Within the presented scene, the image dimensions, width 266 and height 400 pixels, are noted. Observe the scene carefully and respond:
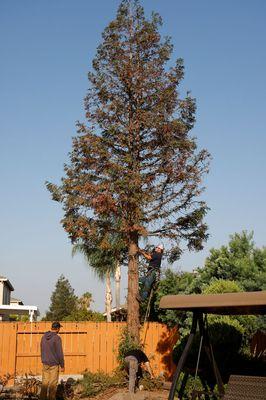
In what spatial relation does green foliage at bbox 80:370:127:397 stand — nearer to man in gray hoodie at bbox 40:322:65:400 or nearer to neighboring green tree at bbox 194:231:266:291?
man in gray hoodie at bbox 40:322:65:400

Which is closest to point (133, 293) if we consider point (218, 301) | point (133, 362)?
point (133, 362)

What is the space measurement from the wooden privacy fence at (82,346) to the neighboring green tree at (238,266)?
2945 mm

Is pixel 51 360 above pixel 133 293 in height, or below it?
below

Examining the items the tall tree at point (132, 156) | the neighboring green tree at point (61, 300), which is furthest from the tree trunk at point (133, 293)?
the neighboring green tree at point (61, 300)

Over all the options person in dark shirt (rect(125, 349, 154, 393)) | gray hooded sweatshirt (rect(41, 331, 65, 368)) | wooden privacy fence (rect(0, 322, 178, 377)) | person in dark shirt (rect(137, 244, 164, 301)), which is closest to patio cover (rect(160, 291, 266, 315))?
gray hooded sweatshirt (rect(41, 331, 65, 368))

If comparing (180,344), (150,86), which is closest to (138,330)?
(180,344)

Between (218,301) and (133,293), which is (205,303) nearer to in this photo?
(218,301)

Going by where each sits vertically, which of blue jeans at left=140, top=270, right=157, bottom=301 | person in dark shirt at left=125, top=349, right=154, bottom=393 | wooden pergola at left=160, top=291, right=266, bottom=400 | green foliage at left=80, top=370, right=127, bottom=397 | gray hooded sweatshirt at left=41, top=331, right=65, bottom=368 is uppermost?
blue jeans at left=140, top=270, right=157, bottom=301

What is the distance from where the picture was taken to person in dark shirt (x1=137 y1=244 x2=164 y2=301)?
1644cm

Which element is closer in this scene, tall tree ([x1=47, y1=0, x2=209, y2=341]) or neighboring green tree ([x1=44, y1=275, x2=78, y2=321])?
tall tree ([x1=47, y1=0, x2=209, y2=341])

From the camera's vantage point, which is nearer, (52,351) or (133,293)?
(52,351)

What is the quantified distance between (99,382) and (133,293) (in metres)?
2.87

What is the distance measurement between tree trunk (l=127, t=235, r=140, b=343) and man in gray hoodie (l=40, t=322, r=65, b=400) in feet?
16.9

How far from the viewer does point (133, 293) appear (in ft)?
53.6
